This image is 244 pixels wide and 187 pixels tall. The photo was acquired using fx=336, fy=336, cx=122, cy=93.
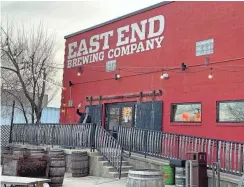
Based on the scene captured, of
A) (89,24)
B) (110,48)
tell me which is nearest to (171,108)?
(110,48)

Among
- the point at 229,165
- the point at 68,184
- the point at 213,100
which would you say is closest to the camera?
the point at 229,165

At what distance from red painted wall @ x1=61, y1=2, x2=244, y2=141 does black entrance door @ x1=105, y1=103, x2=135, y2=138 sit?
659 mm

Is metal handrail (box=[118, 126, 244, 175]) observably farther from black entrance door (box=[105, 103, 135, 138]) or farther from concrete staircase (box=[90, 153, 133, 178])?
black entrance door (box=[105, 103, 135, 138])

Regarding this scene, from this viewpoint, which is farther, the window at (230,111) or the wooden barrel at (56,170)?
the window at (230,111)

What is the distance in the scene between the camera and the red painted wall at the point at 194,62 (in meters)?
11.1

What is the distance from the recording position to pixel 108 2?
9.76 m

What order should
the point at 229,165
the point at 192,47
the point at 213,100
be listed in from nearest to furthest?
the point at 229,165 → the point at 213,100 → the point at 192,47

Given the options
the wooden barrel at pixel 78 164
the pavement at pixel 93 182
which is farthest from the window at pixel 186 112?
the wooden barrel at pixel 78 164

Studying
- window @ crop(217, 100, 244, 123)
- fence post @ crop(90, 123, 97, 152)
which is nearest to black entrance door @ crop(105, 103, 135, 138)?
fence post @ crop(90, 123, 97, 152)

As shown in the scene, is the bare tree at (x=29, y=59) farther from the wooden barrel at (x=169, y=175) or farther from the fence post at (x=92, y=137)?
the wooden barrel at (x=169, y=175)

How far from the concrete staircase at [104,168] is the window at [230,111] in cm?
352

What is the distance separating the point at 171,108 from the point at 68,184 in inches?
201

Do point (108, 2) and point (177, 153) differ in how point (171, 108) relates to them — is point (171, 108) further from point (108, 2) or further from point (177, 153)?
point (108, 2)

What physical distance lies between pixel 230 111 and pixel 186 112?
179cm
